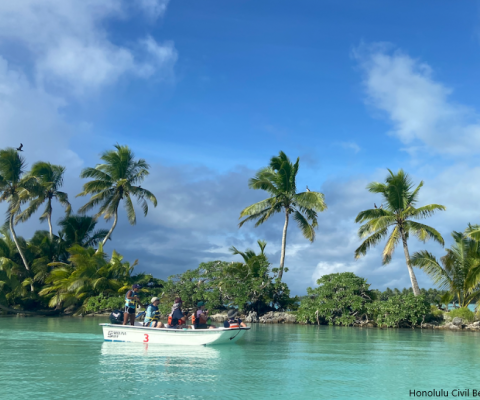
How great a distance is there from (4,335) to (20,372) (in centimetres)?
1069

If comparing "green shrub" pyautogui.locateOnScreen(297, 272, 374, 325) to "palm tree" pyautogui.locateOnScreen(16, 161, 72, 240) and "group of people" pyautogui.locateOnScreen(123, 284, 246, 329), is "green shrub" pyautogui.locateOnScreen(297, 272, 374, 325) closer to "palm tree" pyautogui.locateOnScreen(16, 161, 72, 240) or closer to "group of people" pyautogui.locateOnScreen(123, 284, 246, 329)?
"group of people" pyautogui.locateOnScreen(123, 284, 246, 329)

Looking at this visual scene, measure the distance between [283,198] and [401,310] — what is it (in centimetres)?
1188

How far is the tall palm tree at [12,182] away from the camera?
37.7 metres

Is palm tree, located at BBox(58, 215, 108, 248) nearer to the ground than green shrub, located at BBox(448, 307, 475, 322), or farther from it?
farther from it

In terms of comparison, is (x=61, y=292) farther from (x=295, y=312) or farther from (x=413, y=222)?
(x=413, y=222)

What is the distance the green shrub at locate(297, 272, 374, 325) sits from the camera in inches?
1139

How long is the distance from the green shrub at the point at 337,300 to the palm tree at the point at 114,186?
18393mm

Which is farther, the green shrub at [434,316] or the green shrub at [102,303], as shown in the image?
the green shrub at [102,303]

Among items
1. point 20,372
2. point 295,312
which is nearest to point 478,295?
point 295,312

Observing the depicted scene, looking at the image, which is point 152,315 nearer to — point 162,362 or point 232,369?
point 162,362

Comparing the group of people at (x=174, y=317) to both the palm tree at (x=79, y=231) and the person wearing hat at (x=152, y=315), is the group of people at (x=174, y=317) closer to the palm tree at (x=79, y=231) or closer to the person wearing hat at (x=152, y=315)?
the person wearing hat at (x=152, y=315)

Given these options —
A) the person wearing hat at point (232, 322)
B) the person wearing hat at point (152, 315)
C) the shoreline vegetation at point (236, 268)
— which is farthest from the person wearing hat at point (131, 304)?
the shoreline vegetation at point (236, 268)

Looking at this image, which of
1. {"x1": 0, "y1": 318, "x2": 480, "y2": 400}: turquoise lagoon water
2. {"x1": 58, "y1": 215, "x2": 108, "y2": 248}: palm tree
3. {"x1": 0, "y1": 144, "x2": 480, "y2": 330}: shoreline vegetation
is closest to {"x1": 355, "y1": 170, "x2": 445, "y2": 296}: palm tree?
{"x1": 0, "y1": 144, "x2": 480, "y2": 330}: shoreline vegetation

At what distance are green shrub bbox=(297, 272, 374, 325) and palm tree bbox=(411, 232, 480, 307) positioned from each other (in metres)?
4.22
